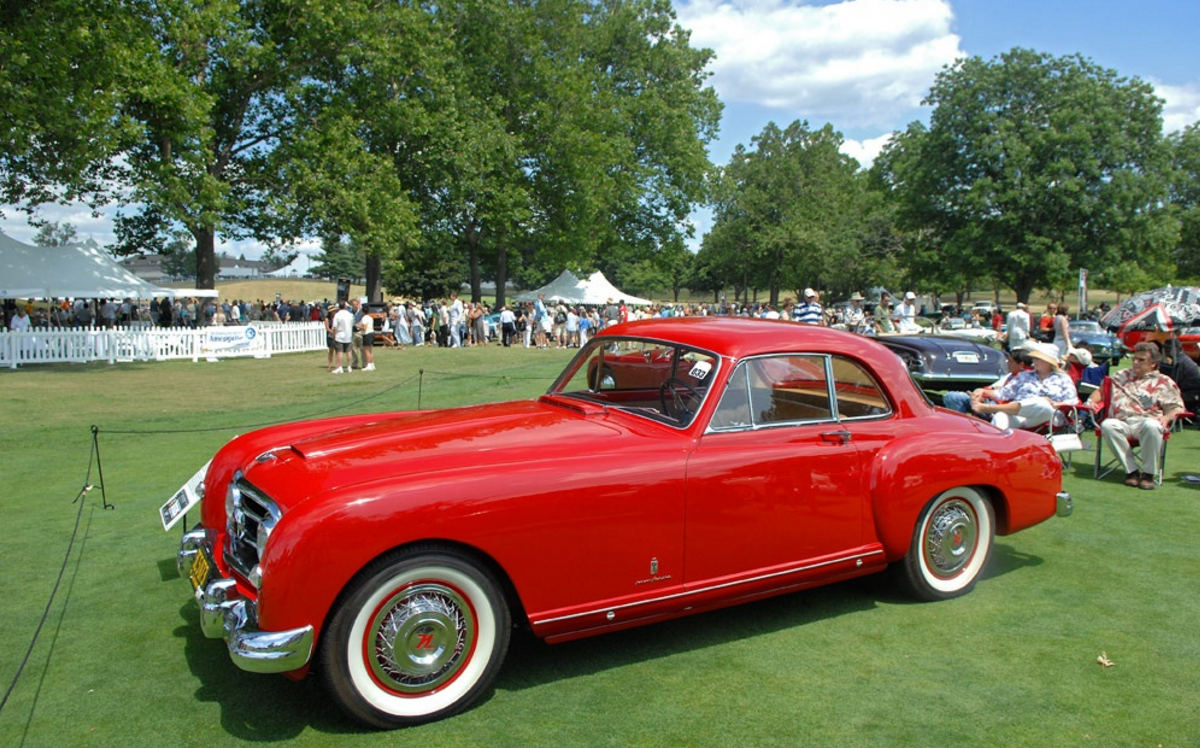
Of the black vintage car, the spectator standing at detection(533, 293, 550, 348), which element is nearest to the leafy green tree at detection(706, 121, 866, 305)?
the spectator standing at detection(533, 293, 550, 348)

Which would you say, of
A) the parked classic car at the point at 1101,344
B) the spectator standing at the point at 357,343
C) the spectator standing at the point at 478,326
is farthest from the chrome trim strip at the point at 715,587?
the spectator standing at the point at 478,326

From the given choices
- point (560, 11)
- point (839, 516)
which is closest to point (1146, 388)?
point (839, 516)

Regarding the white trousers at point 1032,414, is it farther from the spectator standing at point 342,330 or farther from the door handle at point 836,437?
the spectator standing at point 342,330

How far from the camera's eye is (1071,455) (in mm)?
9328

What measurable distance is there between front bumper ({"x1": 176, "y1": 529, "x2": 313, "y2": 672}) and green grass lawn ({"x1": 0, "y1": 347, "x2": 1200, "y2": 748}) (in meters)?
0.41

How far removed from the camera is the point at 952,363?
12.4 m

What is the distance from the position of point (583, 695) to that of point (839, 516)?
1.65 meters

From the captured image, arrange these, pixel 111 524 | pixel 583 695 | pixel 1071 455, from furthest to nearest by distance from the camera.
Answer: pixel 1071 455, pixel 111 524, pixel 583 695

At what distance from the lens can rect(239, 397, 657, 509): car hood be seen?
11.6 ft

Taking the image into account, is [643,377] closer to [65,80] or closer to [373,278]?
[65,80]

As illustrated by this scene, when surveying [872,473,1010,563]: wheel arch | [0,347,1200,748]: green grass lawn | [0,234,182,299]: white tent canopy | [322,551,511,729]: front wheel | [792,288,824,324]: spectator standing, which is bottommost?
[0,347,1200,748]: green grass lawn

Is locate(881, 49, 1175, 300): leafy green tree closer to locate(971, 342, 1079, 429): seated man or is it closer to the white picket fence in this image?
the white picket fence

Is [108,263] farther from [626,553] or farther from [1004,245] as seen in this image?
[1004,245]

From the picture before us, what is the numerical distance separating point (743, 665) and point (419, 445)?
1.87 m
